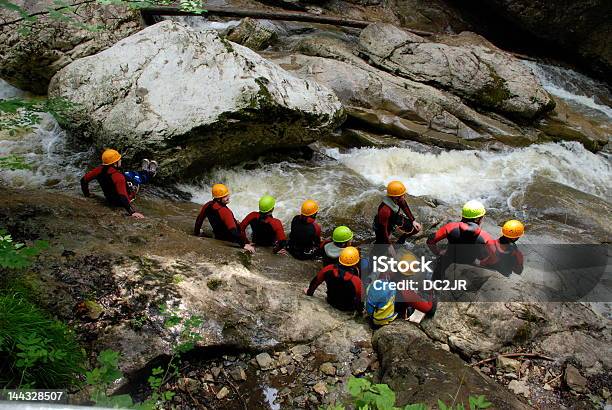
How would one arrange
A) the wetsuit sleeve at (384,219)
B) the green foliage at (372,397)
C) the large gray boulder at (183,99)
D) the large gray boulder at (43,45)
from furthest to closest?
the large gray boulder at (43,45), the large gray boulder at (183,99), the wetsuit sleeve at (384,219), the green foliage at (372,397)

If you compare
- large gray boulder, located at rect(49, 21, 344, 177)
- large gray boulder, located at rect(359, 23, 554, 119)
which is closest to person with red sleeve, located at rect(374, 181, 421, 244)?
large gray boulder, located at rect(49, 21, 344, 177)

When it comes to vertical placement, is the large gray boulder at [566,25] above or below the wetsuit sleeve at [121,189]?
above

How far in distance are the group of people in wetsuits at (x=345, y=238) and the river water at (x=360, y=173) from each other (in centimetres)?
113

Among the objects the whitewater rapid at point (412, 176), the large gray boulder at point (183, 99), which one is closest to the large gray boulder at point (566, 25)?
the whitewater rapid at point (412, 176)

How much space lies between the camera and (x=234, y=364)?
4.50 meters

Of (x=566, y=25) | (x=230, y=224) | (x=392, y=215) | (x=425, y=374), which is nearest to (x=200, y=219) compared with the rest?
(x=230, y=224)

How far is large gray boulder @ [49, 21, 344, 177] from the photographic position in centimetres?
716

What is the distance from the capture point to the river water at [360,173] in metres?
7.89

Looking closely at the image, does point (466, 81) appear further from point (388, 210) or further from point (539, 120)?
point (388, 210)

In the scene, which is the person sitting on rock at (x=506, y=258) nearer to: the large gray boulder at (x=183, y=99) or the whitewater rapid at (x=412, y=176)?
the whitewater rapid at (x=412, y=176)

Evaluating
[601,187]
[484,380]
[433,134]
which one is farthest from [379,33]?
[484,380]

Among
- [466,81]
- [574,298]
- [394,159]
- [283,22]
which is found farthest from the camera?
[283,22]

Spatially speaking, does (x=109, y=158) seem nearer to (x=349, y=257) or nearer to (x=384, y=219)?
(x=349, y=257)

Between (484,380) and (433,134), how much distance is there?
6980mm
